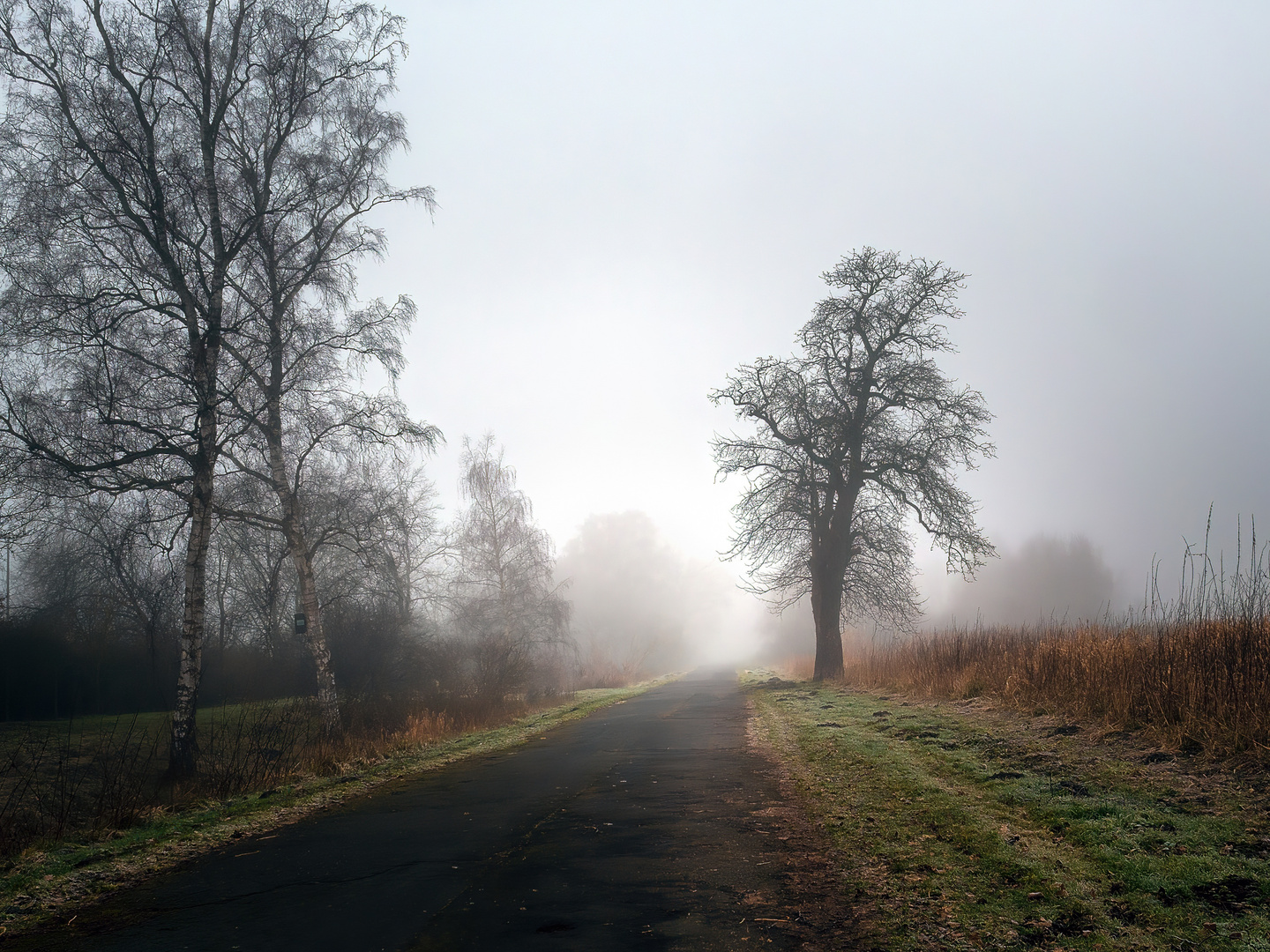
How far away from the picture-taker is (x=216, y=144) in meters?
15.2

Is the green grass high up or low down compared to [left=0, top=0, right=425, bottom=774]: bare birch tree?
down

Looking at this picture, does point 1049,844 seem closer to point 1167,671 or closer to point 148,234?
point 1167,671

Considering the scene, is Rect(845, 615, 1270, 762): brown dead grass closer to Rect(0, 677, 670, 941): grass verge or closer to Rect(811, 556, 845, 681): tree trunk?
Rect(811, 556, 845, 681): tree trunk

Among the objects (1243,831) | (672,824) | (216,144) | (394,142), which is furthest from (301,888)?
(394,142)

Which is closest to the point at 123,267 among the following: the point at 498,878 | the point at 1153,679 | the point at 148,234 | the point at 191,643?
the point at 148,234

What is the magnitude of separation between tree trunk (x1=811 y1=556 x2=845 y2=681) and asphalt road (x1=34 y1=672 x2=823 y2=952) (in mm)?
14983

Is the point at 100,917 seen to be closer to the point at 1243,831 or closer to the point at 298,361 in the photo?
the point at 1243,831

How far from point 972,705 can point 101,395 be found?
15274 mm

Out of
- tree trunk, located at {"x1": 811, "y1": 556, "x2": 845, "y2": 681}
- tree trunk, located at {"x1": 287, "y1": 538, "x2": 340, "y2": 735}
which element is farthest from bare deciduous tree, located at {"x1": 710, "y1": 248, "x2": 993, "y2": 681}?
tree trunk, located at {"x1": 287, "y1": 538, "x2": 340, "y2": 735}

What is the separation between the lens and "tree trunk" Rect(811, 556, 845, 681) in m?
23.8

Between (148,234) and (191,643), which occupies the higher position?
(148,234)

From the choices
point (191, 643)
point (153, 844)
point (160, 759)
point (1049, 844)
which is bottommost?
point (160, 759)

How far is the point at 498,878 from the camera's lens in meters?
5.50

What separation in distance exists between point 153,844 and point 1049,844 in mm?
8015
